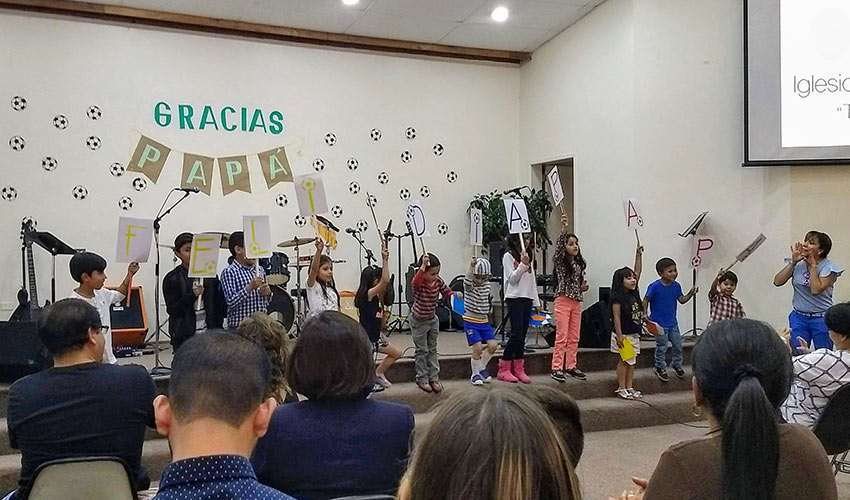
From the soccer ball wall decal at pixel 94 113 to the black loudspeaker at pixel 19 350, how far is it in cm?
304

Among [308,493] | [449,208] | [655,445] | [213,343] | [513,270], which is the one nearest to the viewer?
[213,343]

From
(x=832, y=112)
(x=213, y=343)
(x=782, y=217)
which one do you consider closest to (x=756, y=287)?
(x=782, y=217)

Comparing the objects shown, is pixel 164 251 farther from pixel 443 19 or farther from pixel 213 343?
pixel 213 343

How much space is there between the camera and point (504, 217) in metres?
8.59

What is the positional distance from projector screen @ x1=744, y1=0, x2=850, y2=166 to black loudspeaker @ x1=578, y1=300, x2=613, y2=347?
6.63 feet

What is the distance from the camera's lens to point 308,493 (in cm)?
190

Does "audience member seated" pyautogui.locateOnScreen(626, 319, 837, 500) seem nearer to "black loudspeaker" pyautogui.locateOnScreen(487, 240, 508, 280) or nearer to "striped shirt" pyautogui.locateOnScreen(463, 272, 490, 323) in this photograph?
"striped shirt" pyautogui.locateOnScreen(463, 272, 490, 323)

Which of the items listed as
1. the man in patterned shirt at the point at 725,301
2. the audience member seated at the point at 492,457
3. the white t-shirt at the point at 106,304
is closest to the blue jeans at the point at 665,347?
the man in patterned shirt at the point at 725,301

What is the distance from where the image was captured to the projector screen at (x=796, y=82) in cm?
651

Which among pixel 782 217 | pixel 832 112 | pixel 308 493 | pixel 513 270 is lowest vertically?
pixel 308 493

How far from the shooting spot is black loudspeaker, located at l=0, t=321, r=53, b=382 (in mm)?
5008

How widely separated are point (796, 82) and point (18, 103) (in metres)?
7.71

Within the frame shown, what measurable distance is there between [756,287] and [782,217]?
73 cm

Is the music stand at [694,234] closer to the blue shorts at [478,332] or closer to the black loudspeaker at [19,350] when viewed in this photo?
the blue shorts at [478,332]
